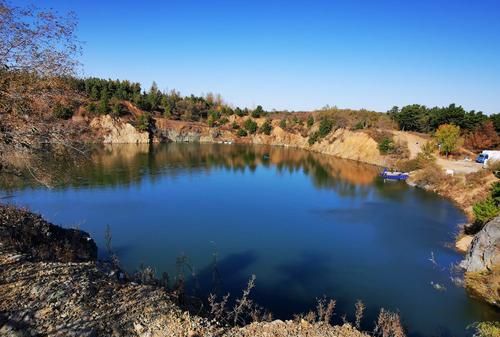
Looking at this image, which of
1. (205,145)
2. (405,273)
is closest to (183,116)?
(205,145)

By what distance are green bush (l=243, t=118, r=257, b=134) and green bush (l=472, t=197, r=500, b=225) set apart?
61498mm

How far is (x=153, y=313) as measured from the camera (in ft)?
24.2

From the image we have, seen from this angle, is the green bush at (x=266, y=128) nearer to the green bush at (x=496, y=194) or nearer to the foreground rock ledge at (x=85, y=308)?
the green bush at (x=496, y=194)

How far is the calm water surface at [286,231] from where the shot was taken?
14.5 meters

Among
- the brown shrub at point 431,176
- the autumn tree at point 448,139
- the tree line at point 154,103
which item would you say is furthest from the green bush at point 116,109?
the autumn tree at point 448,139

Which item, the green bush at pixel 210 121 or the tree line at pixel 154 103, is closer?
the tree line at pixel 154 103

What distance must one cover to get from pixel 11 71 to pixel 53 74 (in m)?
0.81

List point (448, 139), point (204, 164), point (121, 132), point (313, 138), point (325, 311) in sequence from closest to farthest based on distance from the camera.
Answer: point (325, 311) → point (448, 139) → point (204, 164) → point (121, 132) → point (313, 138)

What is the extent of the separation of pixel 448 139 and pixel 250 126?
42.2 m

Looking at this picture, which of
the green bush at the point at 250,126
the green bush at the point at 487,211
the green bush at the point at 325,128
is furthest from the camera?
the green bush at the point at 250,126

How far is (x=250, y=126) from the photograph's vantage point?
80.2 metres

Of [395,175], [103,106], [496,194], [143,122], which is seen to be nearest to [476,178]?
[395,175]

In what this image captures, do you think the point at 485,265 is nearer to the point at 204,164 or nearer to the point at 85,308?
the point at 85,308

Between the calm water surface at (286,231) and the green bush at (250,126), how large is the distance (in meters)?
38.4
